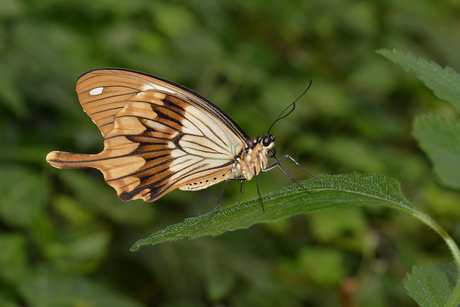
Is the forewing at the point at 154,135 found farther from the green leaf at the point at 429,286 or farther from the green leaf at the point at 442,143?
the green leaf at the point at 429,286

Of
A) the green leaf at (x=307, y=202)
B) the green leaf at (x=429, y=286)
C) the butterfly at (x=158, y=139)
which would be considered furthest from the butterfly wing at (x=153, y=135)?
the green leaf at (x=429, y=286)

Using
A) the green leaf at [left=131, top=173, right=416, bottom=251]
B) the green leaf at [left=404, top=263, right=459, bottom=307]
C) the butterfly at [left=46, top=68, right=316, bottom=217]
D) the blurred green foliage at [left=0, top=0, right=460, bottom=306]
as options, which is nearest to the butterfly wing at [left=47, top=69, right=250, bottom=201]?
the butterfly at [left=46, top=68, right=316, bottom=217]

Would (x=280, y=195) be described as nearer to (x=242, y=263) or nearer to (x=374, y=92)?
(x=242, y=263)

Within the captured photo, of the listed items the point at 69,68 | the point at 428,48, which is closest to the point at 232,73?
the point at 69,68

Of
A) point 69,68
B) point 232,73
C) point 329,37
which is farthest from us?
point 329,37

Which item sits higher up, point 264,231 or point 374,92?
point 374,92

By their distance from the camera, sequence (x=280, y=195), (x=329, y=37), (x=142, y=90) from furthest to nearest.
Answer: (x=329, y=37)
(x=142, y=90)
(x=280, y=195)
